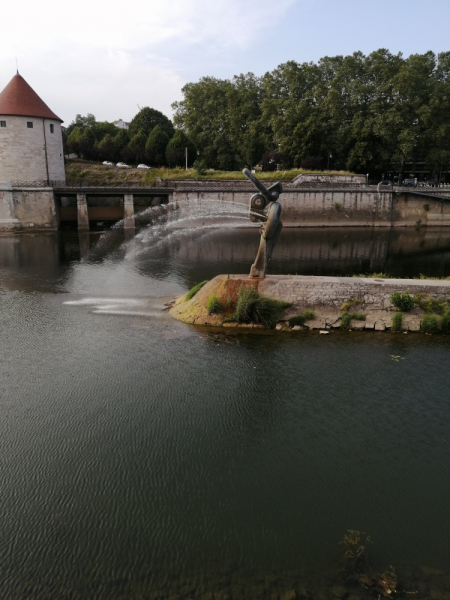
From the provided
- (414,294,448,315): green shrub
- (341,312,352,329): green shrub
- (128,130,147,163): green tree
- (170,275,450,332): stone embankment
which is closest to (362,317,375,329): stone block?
(170,275,450,332): stone embankment

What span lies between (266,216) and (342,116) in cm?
4934

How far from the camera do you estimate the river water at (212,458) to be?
27.2 ft

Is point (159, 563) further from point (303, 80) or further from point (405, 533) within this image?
point (303, 80)

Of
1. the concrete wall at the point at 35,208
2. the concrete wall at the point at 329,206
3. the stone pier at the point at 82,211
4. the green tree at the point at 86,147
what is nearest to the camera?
the concrete wall at the point at 35,208

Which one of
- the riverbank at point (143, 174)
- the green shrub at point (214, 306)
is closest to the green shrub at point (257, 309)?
the green shrub at point (214, 306)

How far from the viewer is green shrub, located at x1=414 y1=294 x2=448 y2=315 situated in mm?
19328

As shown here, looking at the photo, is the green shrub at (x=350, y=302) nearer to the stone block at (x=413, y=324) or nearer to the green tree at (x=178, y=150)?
the stone block at (x=413, y=324)

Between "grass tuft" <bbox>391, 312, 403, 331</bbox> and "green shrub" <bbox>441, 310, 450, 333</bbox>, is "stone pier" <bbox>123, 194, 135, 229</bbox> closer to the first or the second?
"grass tuft" <bbox>391, 312, 403, 331</bbox>

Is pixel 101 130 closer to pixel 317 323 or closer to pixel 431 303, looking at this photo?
pixel 317 323

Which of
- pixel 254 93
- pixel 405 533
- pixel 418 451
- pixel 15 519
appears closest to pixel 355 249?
pixel 418 451

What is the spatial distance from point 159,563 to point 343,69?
67.2 metres

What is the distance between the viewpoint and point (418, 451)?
1149cm

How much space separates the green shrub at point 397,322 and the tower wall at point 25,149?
149 ft

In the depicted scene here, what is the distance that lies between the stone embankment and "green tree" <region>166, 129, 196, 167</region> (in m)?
51.0
